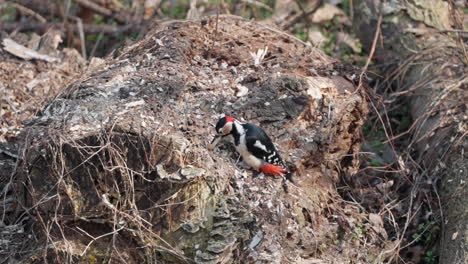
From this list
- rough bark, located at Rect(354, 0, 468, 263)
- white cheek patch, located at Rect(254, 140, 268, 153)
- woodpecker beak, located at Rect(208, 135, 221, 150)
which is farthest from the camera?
rough bark, located at Rect(354, 0, 468, 263)

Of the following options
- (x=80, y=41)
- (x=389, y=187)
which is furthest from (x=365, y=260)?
(x=80, y=41)

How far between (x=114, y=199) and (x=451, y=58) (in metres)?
3.66

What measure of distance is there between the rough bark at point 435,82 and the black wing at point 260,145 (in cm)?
146

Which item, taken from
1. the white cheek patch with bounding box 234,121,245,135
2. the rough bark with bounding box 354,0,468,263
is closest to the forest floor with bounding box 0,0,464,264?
→ the rough bark with bounding box 354,0,468,263

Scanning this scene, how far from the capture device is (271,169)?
473 cm

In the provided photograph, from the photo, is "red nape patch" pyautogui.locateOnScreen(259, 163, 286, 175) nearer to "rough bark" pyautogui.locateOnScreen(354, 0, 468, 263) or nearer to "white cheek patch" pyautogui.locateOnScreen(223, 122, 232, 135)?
"white cheek patch" pyautogui.locateOnScreen(223, 122, 232, 135)

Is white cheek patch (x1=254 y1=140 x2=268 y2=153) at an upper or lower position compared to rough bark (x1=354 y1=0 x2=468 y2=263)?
upper

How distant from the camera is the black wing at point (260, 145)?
15.0 feet

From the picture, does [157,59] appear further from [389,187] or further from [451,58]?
[451,58]

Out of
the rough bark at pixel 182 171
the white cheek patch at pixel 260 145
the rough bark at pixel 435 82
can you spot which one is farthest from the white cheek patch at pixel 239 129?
the rough bark at pixel 435 82

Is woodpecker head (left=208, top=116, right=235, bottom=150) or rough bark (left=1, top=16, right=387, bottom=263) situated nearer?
rough bark (left=1, top=16, right=387, bottom=263)

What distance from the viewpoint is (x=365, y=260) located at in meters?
4.97

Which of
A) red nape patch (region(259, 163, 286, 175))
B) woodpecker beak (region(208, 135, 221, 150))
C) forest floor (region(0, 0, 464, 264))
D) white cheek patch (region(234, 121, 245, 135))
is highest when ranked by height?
white cheek patch (region(234, 121, 245, 135))

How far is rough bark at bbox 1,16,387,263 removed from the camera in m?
4.44
